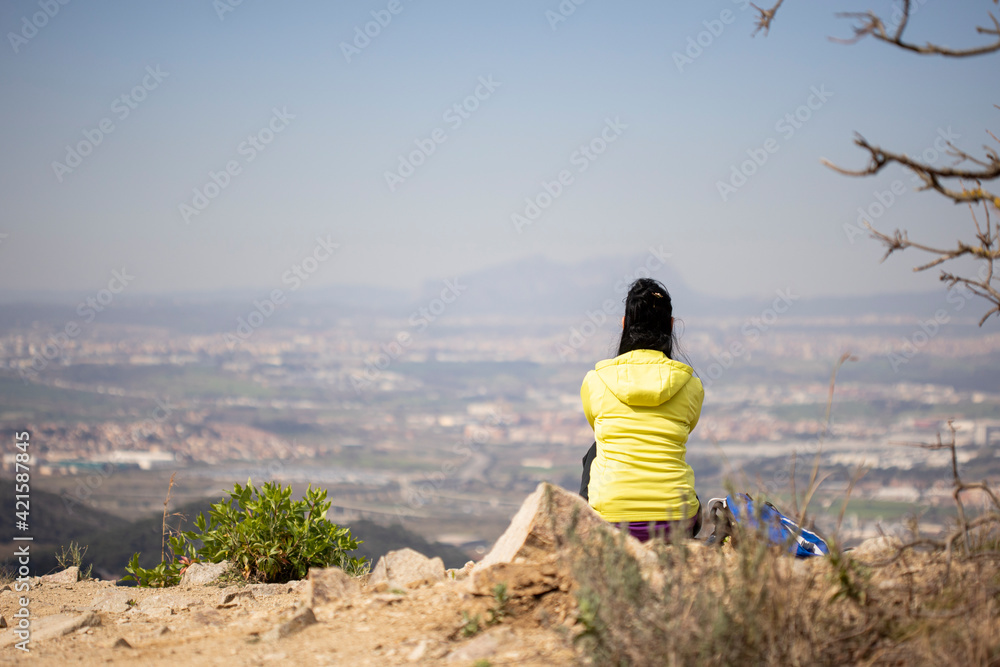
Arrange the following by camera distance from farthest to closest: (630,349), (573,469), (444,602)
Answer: (573,469) → (630,349) → (444,602)

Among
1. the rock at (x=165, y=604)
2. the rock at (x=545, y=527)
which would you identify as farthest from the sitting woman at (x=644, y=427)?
the rock at (x=165, y=604)

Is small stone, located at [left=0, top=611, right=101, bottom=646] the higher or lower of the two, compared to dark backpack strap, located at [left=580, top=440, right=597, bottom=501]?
lower

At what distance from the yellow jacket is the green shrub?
241 cm

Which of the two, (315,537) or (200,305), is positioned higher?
(200,305)

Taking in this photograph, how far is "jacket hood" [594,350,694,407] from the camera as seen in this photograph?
4180 mm

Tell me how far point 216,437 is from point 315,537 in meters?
71.3

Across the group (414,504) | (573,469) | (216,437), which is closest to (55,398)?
(216,437)

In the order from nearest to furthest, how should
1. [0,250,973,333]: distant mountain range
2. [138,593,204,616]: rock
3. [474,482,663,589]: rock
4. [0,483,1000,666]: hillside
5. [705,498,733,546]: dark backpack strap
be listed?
1. [0,483,1000,666]: hillside
2. [474,482,663,589]: rock
3. [705,498,733,546]: dark backpack strap
4. [138,593,204,616]: rock
5. [0,250,973,333]: distant mountain range

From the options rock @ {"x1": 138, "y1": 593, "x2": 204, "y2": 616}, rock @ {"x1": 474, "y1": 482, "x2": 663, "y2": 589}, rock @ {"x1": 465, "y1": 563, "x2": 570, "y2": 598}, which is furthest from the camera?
rock @ {"x1": 138, "y1": 593, "x2": 204, "y2": 616}

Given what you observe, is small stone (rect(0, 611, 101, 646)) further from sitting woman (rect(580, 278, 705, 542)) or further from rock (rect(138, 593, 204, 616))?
sitting woman (rect(580, 278, 705, 542))

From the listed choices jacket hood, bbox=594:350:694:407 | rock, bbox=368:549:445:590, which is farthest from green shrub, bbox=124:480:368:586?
jacket hood, bbox=594:350:694:407

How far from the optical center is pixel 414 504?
49.2 meters

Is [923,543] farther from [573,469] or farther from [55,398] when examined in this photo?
[55,398]

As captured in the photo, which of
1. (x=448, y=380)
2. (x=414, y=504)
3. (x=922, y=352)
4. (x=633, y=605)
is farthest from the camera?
(x=448, y=380)
